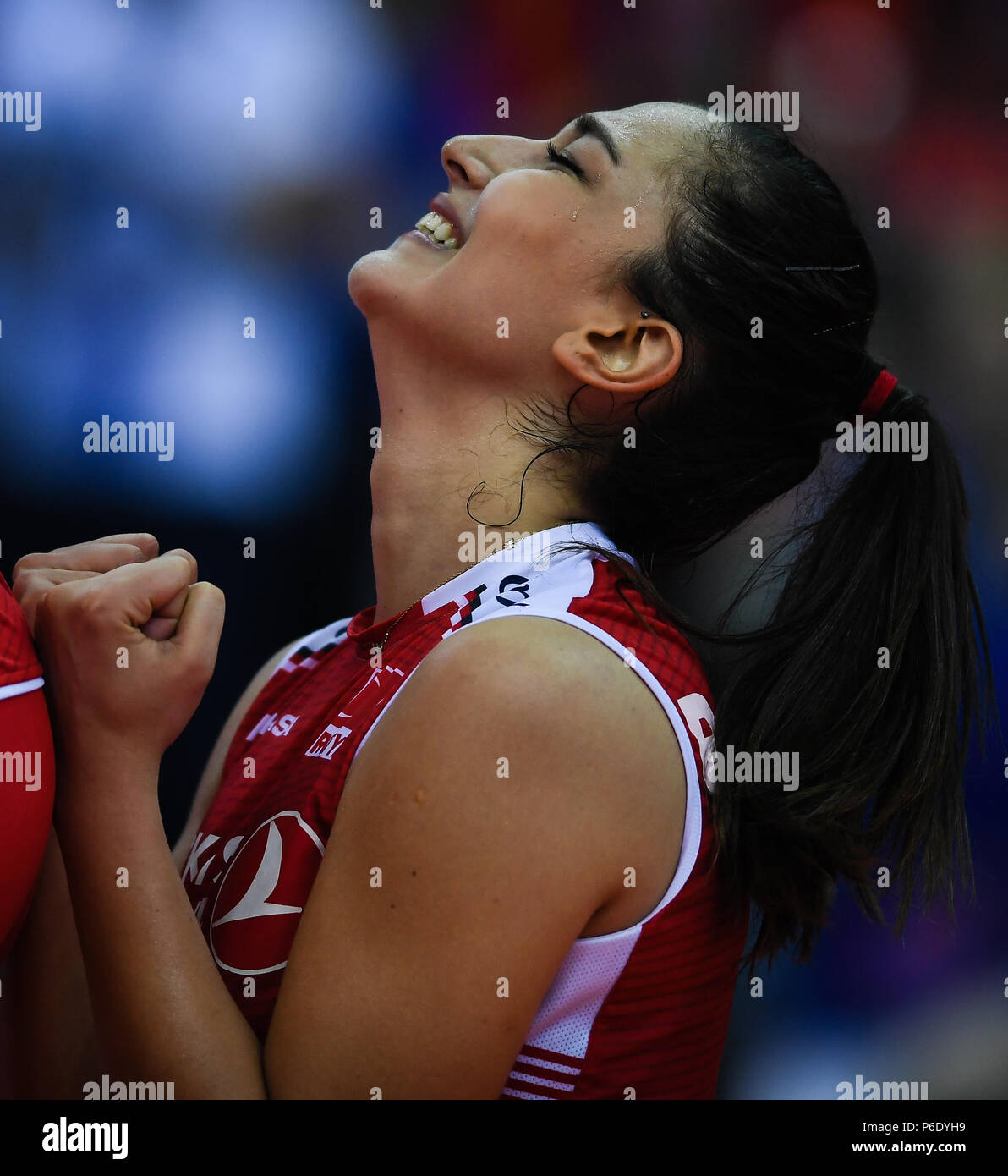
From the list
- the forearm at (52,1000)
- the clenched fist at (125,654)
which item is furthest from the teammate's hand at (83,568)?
the forearm at (52,1000)

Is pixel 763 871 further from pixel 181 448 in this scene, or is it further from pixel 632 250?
pixel 181 448

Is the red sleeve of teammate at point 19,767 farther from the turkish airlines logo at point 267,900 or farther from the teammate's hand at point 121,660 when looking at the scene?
the turkish airlines logo at point 267,900

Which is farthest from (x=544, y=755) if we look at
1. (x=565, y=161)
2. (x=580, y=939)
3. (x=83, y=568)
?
(x=565, y=161)

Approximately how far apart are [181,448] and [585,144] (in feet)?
5.18

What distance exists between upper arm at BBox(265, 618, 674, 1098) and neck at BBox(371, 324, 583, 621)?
0.34 m

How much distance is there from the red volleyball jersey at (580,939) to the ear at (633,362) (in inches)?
7.2

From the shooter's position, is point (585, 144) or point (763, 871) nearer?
point (763, 871)

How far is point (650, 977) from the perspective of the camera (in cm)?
104

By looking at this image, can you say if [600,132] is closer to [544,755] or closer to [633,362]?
[633,362]

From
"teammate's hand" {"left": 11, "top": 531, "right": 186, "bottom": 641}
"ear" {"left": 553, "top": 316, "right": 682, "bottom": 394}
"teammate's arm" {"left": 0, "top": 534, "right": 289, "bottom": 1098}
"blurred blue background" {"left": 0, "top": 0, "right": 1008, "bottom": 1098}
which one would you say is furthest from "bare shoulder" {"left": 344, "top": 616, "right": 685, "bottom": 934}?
"blurred blue background" {"left": 0, "top": 0, "right": 1008, "bottom": 1098}

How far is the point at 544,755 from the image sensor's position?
94 centimetres

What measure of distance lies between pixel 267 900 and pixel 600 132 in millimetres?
928

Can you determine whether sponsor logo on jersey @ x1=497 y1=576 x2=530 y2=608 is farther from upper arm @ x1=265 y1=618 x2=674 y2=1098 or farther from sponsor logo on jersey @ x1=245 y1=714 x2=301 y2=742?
sponsor logo on jersey @ x1=245 y1=714 x2=301 y2=742
